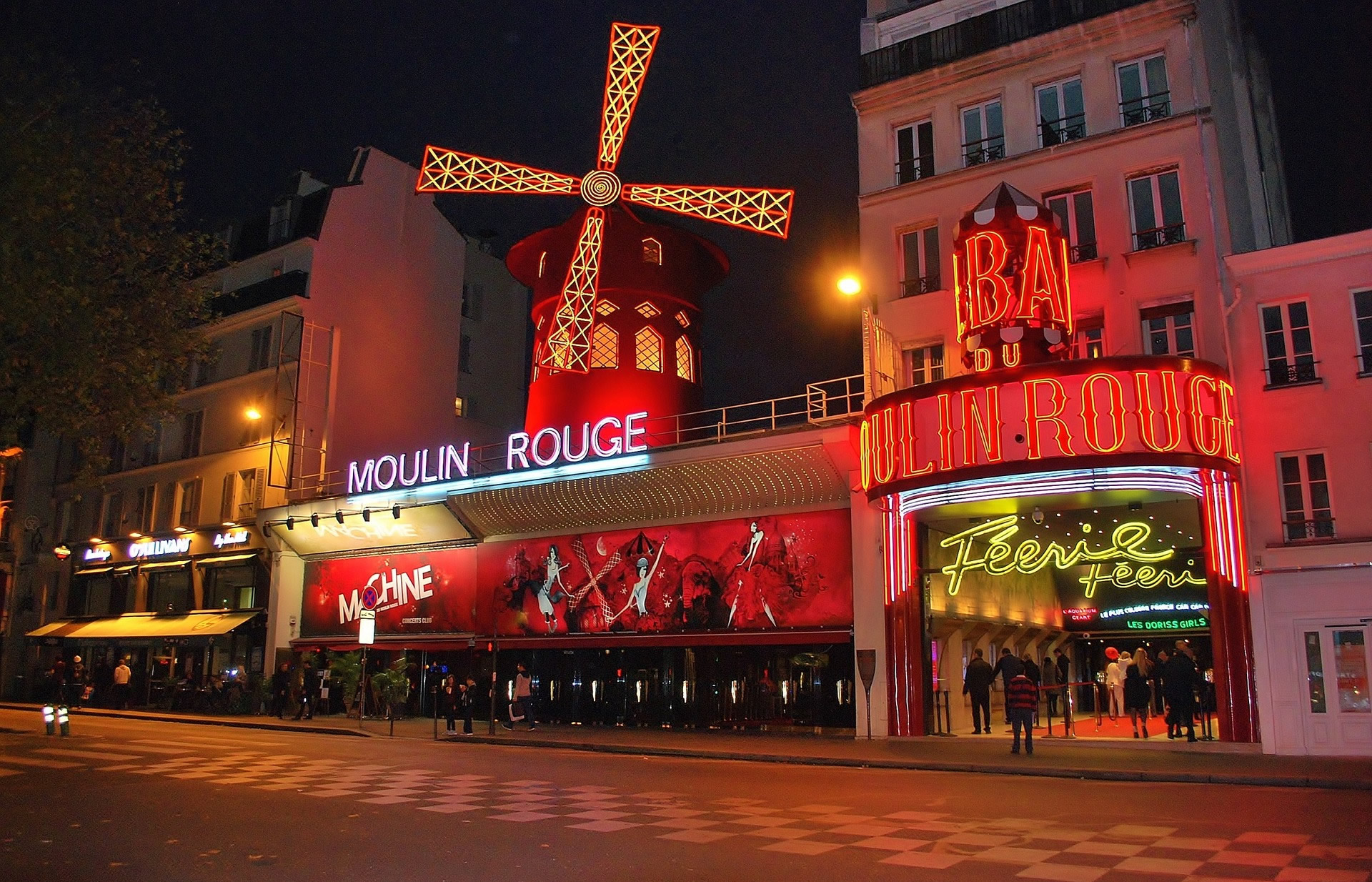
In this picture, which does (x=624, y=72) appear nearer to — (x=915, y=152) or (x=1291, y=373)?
Result: (x=915, y=152)

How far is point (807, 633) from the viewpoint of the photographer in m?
19.5

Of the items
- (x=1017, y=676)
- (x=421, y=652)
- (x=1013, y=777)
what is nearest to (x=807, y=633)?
(x=1017, y=676)

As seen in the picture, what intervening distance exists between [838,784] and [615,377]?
14818 millimetres

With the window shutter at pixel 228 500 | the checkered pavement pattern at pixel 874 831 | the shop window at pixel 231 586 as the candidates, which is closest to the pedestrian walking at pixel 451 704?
the checkered pavement pattern at pixel 874 831

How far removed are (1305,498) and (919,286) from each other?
7.23 metres

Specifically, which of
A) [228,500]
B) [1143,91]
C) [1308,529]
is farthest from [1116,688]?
[228,500]

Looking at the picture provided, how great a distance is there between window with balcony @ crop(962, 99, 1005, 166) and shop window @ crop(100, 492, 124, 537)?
91.9 ft

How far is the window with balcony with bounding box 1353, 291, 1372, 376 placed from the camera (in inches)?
617

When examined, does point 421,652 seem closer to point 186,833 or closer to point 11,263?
point 11,263

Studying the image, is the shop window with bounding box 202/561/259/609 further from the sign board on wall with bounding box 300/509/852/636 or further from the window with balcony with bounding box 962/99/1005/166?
the window with balcony with bounding box 962/99/1005/166

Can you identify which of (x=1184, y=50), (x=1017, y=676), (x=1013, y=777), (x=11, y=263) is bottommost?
(x=1013, y=777)

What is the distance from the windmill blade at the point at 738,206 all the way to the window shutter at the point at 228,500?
14769 millimetres

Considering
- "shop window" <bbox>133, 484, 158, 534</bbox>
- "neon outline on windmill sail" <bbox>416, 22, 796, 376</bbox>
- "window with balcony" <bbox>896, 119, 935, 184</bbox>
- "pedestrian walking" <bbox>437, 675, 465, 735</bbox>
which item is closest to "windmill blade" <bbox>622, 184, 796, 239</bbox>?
"neon outline on windmill sail" <bbox>416, 22, 796, 376</bbox>

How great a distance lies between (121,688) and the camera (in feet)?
93.8
